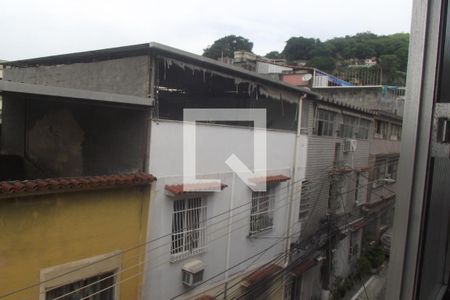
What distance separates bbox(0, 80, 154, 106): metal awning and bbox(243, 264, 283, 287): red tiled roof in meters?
3.88

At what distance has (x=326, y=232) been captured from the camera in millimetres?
9492

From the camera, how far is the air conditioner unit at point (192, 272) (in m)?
5.50

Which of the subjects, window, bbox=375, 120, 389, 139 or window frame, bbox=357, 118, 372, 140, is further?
window frame, bbox=357, 118, 372, 140

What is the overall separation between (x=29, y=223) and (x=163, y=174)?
5.77ft

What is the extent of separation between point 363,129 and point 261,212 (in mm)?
5021

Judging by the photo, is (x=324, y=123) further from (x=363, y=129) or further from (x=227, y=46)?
(x=227, y=46)

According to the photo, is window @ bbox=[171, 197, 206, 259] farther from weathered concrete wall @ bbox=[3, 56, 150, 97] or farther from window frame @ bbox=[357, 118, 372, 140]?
window frame @ bbox=[357, 118, 372, 140]

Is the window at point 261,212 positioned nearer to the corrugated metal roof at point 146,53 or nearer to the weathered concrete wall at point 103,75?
the corrugated metal roof at point 146,53

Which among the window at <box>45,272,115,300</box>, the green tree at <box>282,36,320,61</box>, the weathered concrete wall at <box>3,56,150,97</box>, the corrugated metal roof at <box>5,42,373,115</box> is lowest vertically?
the window at <box>45,272,115,300</box>

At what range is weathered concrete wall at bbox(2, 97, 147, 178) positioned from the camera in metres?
5.07

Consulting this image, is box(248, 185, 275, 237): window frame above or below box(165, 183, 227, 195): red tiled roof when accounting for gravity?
below

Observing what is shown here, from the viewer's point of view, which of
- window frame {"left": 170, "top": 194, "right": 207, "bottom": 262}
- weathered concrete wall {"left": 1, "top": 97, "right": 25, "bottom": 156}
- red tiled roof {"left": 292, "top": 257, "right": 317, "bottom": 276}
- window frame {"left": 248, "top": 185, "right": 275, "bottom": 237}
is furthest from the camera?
red tiled roof {"left": 292, "top": 257, "right": 317, "bottom": 276}

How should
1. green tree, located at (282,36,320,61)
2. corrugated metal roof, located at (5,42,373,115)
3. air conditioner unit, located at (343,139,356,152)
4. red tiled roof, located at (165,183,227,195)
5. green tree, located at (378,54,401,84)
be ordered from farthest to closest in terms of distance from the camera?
air conditioner unit, located at (343,139,356,152), green tree, located at (282,36,320,61), red tiled roof, located at (165,183,227,195), corrugated metal roof, located at (5,42,373,115), green tree, located at (378,54,401,84)

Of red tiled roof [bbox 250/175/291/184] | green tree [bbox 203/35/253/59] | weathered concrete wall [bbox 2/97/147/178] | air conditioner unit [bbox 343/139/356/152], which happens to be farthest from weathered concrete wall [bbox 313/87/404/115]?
weathered concrete wall [bbox 2/97/147/178]
